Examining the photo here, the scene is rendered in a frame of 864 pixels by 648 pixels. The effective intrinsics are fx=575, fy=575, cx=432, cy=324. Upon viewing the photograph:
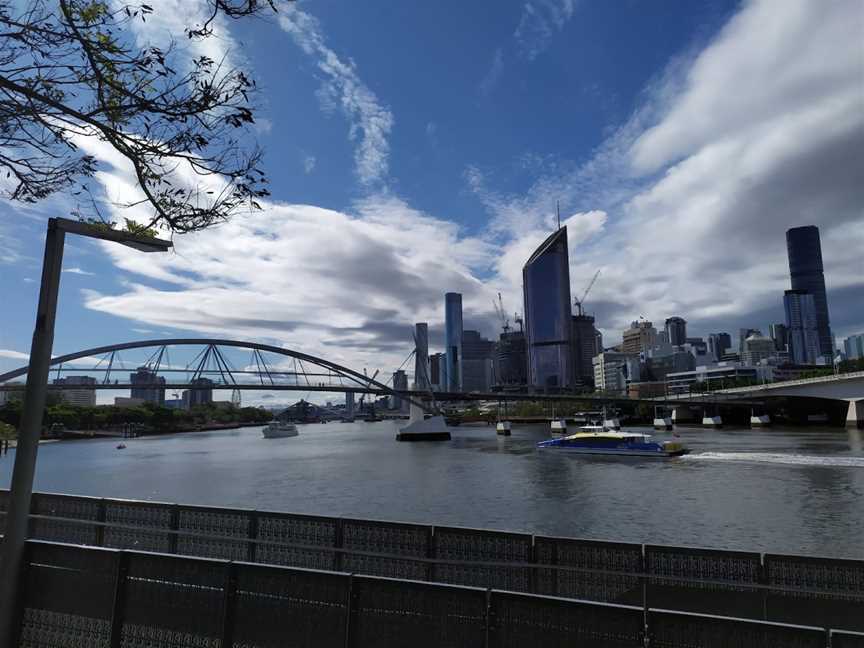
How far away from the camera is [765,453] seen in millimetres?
57312

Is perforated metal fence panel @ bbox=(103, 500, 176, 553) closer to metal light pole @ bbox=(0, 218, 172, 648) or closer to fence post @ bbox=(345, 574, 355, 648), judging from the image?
metal light pole @ bbox=(0, 218, 172, 648)

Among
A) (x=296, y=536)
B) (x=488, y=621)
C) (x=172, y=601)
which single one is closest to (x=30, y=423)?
(x=172, y=601)

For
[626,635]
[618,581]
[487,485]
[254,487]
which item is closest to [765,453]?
[487,485]

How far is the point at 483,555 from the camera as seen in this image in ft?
29.5

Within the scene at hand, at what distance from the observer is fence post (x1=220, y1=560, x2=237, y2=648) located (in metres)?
5.69

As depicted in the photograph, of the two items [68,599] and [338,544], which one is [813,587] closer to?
[338,544]

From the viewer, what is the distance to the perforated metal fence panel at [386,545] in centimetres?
949

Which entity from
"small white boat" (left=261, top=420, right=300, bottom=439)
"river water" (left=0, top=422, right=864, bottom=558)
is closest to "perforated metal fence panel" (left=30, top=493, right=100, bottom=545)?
"river water" (left=0, top=422, right=864, bottom=558)

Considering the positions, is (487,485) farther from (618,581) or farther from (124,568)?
(124,568)

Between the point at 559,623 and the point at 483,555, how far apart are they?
4156 mm

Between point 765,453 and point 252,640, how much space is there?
63160 millimetres

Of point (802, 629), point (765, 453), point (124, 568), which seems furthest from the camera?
point (765, 453)

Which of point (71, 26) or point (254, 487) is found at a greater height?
point (71, 26)

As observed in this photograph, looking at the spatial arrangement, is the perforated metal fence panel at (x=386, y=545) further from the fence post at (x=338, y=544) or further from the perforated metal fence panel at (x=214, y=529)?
the perforated metal fence panel at (x=214, y=529)
